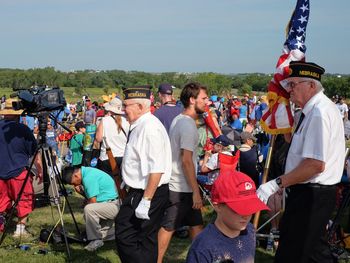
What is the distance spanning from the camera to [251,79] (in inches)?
3674

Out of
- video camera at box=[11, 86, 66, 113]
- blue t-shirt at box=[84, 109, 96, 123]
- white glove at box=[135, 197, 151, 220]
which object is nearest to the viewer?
white glove at box=[135, 197, 151, 220]

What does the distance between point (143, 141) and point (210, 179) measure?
3.43 meters

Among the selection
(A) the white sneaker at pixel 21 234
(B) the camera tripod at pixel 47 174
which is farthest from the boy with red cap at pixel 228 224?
(A) the white sneaker at pixel 21 234

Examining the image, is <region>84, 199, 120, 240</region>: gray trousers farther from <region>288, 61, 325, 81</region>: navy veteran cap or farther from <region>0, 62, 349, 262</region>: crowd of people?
<region>288, 61, 325, 81</region>: navy veteran cap

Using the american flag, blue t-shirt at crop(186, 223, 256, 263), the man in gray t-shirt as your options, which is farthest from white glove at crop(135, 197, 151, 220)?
the american flag

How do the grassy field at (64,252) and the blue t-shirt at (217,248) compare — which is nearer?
the blue t-shirt at (217,248)

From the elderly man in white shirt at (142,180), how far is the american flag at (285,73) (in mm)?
1434

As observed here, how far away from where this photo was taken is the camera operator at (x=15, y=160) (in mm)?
6121

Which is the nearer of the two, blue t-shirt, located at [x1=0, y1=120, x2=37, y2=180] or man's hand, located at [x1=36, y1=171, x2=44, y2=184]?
blue t-shirt, located at [x1=0, y1=120, x2=37, y2=180]

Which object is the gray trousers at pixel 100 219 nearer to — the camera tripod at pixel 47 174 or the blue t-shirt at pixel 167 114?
the camera tripod at pixel 47 174

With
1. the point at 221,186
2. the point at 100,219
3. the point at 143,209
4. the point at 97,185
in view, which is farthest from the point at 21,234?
the point at 221,186

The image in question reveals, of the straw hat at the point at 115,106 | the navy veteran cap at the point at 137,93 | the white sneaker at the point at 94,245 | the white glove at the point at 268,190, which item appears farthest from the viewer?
the straw hat at the point at 115,106

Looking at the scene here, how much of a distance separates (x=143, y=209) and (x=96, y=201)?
2.45m

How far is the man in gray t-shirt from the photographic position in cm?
449
